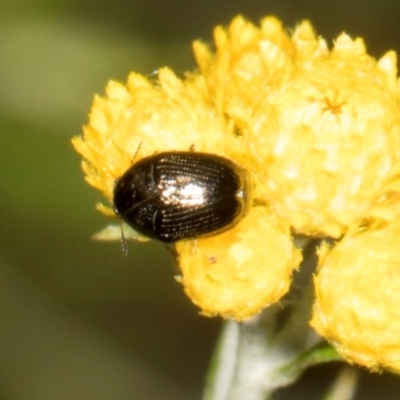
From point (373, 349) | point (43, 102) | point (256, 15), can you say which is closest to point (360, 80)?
point (373, 349)

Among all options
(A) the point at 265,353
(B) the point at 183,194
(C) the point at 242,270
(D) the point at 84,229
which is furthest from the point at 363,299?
(D) the point at 84,229

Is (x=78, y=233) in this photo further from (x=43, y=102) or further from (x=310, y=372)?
(x=310, y=372)

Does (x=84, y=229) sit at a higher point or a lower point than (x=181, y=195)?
lower

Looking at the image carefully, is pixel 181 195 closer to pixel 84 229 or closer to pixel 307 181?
pixel 307 181

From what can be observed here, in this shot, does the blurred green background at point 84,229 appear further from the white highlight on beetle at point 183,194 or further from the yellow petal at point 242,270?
the yellow petal at point 242,270

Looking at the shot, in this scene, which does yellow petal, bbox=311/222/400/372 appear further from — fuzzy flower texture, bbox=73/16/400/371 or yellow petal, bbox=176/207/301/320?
yellow petal, bbox=176/207/301/320

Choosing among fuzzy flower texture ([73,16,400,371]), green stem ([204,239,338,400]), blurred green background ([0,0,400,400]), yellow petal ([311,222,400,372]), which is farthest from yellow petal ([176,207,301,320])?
blurred green background ([0,0,400,400])
